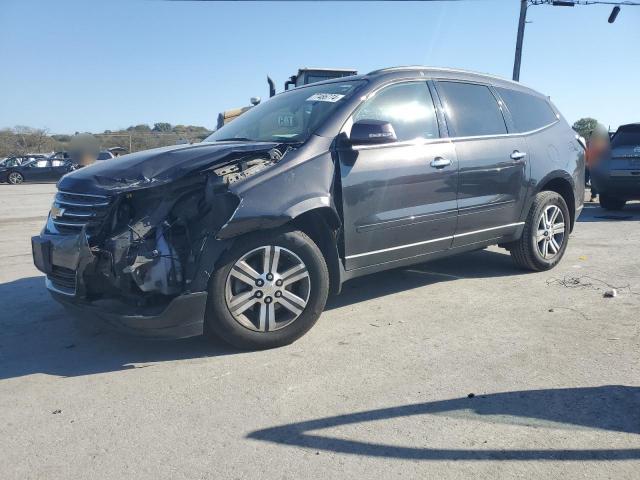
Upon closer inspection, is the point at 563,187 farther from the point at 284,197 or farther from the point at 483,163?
the point at 284,197

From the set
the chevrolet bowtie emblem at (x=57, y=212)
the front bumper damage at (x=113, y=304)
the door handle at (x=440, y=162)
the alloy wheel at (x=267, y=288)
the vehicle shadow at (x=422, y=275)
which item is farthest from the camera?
the vehicle shadow at (x=422, y=275)

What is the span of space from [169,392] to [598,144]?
36.1ft

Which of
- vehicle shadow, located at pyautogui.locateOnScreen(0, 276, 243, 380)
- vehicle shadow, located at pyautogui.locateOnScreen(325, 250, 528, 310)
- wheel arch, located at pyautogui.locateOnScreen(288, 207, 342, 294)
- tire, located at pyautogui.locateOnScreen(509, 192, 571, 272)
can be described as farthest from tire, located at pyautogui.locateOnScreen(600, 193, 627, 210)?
vehicle shadow, located at pyautogui.locateOnScreen(0, 276, 243, 380)

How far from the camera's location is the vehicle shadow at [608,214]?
410 inches

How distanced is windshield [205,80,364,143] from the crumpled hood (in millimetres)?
375

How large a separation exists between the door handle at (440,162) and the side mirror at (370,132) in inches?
26.6

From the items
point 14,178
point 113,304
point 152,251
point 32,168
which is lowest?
point 113,304

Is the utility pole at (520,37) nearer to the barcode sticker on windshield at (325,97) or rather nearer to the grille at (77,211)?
the barcode sticker on windshield at (325,97)

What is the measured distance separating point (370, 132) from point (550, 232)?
286cm

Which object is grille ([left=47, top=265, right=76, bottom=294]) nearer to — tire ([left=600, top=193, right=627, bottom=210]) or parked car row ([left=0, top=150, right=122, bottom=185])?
tire ([left=600, top=193, right=627, bottom=210])

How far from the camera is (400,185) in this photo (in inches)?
176

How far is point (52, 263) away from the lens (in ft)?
13.0

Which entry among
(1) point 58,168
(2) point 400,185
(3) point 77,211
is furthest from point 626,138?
(1) point 58,168

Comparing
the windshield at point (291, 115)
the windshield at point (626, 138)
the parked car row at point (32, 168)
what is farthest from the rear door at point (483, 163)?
the parked car row at point (32, 168)
